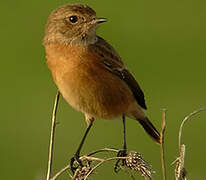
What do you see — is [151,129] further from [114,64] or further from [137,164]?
[137,164]

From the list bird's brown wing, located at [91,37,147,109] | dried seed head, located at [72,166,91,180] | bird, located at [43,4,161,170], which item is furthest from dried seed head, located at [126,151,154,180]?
bird's brown wing, located at [91,37,147,109]

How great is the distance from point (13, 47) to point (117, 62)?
39.7 ft

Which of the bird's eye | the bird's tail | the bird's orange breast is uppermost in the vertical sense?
the bird's eye

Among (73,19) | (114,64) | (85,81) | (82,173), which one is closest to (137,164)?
(82,173)

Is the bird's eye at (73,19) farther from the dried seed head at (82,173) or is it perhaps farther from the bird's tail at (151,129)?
the dried seed head at (82,173)

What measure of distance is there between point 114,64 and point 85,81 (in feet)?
1.75

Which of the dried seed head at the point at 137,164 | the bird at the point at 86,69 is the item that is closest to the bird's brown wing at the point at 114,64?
the bird at the point at 86,69

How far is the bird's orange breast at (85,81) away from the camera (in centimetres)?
729

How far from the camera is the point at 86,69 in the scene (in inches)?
288

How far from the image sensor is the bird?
7320 mm

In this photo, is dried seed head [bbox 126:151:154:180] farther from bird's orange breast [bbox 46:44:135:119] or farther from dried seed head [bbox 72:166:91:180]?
bird's orange breast [bbox 46:44:135:119]

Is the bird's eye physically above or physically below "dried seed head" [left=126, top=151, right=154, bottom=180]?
above

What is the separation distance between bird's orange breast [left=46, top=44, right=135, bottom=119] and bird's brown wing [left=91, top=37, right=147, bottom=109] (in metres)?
0.07

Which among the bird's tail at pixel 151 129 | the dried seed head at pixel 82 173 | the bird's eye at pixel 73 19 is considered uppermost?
the bird's eye at pixel 73 19
